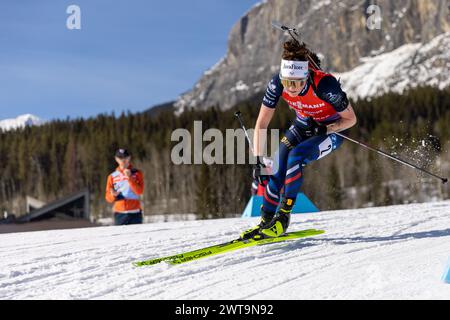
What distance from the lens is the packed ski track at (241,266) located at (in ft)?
11.5

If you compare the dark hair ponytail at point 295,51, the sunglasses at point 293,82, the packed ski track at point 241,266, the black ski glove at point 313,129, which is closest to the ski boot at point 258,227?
the packed ski track at point 241,266

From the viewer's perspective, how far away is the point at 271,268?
4.14m

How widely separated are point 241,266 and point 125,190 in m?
4.77

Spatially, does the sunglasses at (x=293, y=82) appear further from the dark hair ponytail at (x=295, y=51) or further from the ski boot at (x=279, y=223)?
the ski boot at (x=279, y=223)

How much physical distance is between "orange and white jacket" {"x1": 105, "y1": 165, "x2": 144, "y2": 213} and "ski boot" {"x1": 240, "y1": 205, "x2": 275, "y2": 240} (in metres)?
3.43

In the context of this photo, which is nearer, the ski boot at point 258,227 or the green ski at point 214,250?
the green ski at point 214,250

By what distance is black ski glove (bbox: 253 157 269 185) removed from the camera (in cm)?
545

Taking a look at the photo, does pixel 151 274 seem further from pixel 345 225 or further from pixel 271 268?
pixel 345 225

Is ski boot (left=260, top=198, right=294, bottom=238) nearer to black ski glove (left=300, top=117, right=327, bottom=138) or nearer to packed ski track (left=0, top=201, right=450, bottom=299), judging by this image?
packed ski track (left=0, top=201, right=450, bottom=299)

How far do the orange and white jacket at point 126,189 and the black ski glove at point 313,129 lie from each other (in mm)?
3658

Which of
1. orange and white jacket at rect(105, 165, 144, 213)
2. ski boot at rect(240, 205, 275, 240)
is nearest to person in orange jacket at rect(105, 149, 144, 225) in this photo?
orange and white jacket at rect(105, 165, 144, 213)

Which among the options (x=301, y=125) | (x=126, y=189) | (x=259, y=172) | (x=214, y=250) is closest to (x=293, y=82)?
(x=301, y=125)
